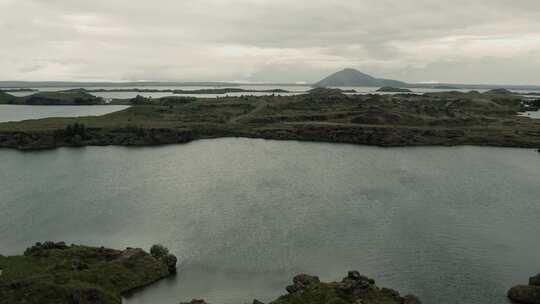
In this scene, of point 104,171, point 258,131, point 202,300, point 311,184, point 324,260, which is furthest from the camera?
point 258,131

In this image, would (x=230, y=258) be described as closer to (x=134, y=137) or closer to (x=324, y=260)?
(x=324, y=260)

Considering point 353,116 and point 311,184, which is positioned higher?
point 353,116

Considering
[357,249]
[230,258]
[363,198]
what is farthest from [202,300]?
[363,198]

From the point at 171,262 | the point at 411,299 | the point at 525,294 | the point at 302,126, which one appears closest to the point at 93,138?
the point at 302,126

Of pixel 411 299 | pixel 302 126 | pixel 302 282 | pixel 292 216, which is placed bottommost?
pixel 411 299

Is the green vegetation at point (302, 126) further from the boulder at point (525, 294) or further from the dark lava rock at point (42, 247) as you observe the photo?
the boulder at point (525, 294)

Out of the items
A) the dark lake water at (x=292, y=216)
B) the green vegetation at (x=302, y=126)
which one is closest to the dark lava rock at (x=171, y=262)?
the dark lake water at (x=292, y=216)

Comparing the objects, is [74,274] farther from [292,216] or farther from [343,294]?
[292,216]
